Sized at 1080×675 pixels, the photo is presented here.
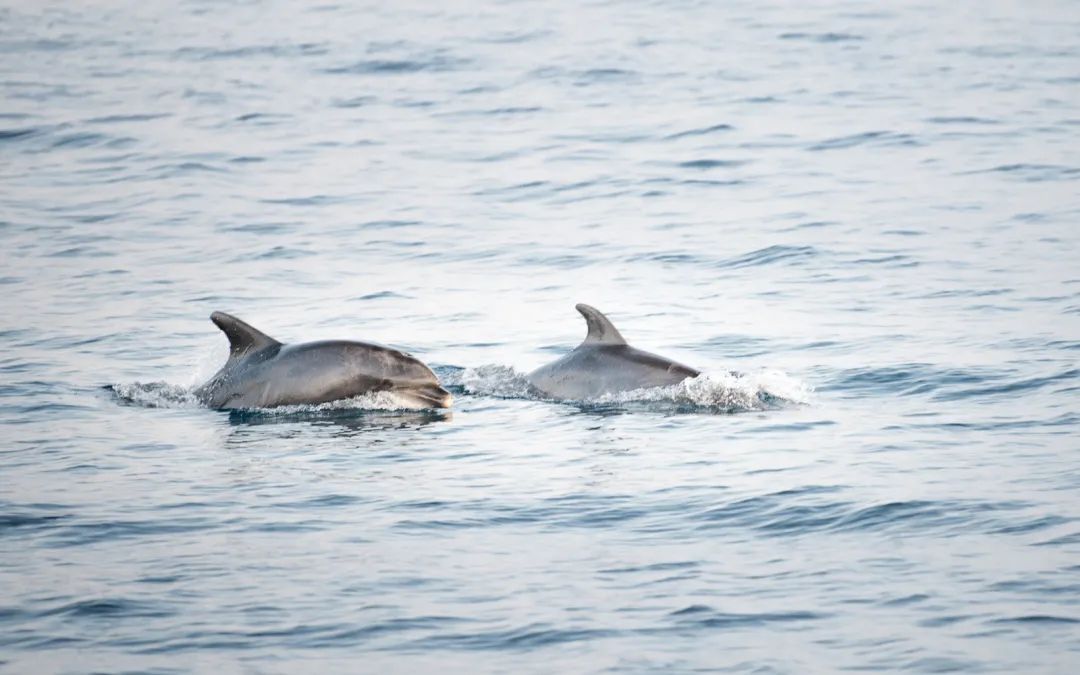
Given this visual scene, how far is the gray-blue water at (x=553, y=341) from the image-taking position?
13000 millimetres

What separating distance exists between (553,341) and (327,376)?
15.1ft

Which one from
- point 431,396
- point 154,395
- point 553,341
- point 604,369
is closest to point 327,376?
point 431,396

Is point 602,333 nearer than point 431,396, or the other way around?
point 431,396

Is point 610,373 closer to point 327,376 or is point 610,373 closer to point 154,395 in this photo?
point 327,376

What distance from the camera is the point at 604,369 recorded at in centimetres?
1945

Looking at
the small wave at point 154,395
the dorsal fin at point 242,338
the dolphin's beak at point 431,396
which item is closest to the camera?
the dolphin's beak at point 431,396

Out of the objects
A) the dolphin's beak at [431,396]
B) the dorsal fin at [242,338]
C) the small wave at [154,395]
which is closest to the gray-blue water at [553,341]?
the small wave at [154,395]

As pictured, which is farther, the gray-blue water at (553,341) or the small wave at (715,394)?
the small wave at (715,394)

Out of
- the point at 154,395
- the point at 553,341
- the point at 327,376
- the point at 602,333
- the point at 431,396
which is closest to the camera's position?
the point at 327,376

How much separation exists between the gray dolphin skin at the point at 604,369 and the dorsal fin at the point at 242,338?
2935 mm

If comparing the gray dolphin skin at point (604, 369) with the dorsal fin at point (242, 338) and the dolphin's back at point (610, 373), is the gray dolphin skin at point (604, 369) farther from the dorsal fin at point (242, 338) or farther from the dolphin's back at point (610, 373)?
the dorsal fin at point (242, 338)

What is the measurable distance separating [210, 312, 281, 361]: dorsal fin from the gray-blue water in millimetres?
771

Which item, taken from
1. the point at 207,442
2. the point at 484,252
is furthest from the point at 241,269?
the point at 207,442

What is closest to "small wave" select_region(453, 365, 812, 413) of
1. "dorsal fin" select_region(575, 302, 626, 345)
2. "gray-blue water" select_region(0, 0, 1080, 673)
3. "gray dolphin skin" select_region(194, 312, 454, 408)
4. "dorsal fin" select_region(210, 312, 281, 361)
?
"gray-blue water" select_region(0, 0, 1080, 673)
